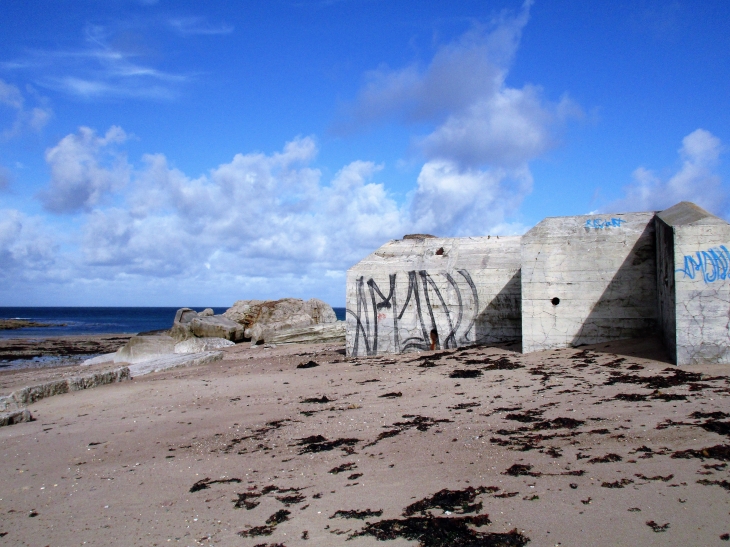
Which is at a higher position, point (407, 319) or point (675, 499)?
point (407, 319)

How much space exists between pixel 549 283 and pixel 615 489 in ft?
23.3

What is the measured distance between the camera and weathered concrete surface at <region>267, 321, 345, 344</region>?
20.2 m

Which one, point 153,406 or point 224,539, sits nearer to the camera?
point 224,539

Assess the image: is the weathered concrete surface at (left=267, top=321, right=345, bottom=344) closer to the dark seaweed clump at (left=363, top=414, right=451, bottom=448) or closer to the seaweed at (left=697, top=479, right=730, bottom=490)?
the dark seaweed clump at (left=363, top=414, right=451, bottom=448)

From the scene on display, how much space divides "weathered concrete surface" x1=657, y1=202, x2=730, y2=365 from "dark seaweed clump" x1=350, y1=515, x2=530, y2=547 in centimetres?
617

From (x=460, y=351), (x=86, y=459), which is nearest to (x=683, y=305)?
(x=460, y=351)

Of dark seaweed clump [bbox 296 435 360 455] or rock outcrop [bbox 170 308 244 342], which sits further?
rock outcrop [bbox 170 308 244 342]

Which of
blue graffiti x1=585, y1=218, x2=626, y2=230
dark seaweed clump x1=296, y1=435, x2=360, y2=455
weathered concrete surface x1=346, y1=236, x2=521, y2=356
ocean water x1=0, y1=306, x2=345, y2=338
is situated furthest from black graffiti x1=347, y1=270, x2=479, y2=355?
ocean water x1=0, y1=306, x2=345, y2=338

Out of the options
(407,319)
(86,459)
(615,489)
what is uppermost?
(407,319)

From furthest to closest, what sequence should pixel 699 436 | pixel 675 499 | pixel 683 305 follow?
1. pixel 683 305
2. pixel 699 436
3. pixel 675 499

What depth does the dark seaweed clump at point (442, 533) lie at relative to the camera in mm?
4047

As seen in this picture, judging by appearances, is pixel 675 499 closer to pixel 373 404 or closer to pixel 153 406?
pixel 373 404

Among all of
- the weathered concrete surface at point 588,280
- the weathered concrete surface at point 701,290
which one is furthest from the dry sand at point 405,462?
the weathered concrete surface at point 588,280

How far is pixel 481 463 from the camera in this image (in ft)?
18.5
